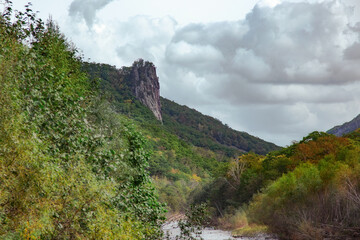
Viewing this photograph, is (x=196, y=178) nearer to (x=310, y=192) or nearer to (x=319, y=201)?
(x=310, y=192)

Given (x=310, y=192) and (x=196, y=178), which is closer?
(x=310, y=192)

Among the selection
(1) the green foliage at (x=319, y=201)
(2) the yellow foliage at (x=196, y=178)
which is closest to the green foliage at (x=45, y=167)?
(1) the green foliage at (x=319, y=201)

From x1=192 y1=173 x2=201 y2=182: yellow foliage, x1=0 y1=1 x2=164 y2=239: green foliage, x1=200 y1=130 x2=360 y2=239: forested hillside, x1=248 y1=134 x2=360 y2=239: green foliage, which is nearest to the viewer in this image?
x1=0 y1=1 x2=164 y2=239: green foliage

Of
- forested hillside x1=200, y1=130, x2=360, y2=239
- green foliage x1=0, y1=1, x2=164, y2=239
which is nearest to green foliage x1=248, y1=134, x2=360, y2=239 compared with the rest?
forested hillside x1=200, y1=130, x2=360, y2=239

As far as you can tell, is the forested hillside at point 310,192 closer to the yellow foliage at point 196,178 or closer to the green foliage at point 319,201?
the green foliage at point 319,201

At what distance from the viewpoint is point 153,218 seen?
17.8 m

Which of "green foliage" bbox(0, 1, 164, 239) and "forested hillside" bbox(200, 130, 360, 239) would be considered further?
"forested hillside" bbox(200, 130, 360, 239)

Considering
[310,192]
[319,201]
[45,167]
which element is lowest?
[319,201]

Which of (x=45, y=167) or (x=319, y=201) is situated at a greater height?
(x=45, y=167)

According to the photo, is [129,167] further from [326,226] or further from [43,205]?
[326,226]

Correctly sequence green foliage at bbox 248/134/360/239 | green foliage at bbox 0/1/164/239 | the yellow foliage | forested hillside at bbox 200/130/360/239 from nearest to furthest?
green foliage at bbox 0/1/164/239
green foliage at bbox 248/134/360/239
forested hillside at bbox 200/130/360/239
the yellow foliage

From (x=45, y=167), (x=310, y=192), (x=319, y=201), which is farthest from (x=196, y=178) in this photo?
(x=45, y=167)

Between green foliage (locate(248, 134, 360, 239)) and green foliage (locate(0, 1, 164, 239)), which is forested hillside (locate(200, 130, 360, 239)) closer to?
green foliage (locate(248, 134, 360, 239))

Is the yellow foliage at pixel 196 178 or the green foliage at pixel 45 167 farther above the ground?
the yellow foliage at pixel 196 178
